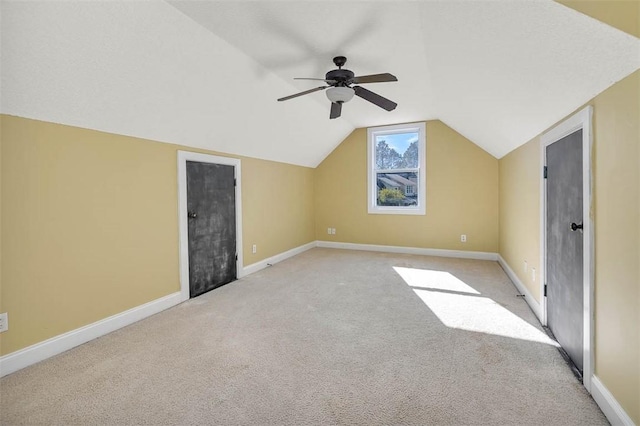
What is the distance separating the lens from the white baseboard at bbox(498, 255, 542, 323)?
9.06 ft

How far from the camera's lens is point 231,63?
2.74 metres

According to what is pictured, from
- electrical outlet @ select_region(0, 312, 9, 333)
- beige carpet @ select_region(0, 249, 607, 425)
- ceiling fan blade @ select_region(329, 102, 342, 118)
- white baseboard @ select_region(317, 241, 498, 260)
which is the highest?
ceiling fan blade @ select_region(329, 102, 342, 118)

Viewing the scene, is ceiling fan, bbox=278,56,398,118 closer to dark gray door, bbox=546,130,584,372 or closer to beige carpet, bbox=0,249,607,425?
dark gray door, bbox=546,130,584,372

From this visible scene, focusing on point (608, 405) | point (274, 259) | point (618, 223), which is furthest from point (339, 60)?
point (274, 259)

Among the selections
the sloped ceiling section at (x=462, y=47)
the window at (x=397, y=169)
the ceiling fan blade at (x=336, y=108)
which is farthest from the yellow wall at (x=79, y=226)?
the window at (x=397, y=169)

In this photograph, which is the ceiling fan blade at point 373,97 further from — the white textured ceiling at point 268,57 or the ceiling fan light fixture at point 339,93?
the white textured ceiling at point 268,57

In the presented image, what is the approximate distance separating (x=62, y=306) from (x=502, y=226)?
546cm

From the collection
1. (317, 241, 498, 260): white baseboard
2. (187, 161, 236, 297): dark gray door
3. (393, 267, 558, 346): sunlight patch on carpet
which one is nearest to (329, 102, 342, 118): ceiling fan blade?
(187, 161, 236, 297): dark gray door

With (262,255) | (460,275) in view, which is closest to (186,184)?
(262,255)

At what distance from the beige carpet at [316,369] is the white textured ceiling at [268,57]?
1.74 m

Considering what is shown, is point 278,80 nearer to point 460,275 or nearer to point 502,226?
point 460,275

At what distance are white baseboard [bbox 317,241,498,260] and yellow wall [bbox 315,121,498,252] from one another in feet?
0.26

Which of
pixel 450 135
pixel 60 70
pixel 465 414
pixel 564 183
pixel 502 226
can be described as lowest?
pixel 465 414

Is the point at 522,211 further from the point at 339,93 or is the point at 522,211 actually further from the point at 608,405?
the point at 339,93
